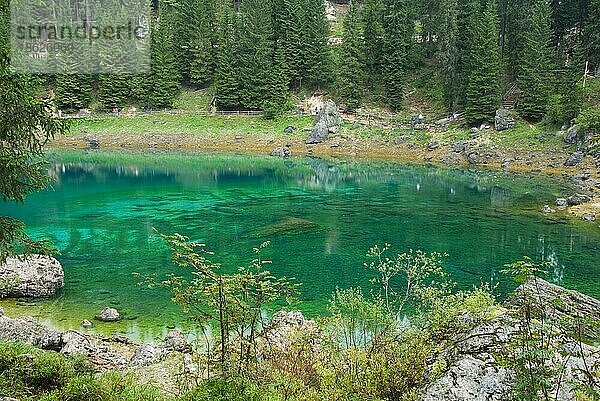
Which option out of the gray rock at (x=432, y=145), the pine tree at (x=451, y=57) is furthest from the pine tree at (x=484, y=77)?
the gray rock at (x=432, y=145)

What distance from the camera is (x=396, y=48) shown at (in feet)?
238

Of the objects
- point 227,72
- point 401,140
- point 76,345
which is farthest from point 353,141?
point 76,345

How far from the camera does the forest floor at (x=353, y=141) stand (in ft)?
170

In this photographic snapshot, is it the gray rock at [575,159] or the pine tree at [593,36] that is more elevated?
the pine tree at [593,36]

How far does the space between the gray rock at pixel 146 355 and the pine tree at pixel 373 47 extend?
2465 inches

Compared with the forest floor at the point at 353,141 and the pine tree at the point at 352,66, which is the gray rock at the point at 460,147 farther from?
the pine tree at the point at 352,66

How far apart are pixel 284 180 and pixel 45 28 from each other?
60649mm

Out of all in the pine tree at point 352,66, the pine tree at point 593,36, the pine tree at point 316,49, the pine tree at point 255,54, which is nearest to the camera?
the pine tree at point 593,36

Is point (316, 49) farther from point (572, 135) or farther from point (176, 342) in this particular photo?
point (176, 342)

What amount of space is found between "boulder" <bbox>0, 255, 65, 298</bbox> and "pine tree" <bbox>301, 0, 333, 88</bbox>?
192ft

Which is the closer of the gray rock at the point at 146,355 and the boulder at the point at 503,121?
the gray rock at the point at 146,355

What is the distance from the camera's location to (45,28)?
87062mm

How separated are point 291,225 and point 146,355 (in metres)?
18.4

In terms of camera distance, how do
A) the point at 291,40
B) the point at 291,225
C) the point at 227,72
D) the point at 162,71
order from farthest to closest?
the point at 162,71
the point at 291,40
the point at 227,72
the point at 291,225
